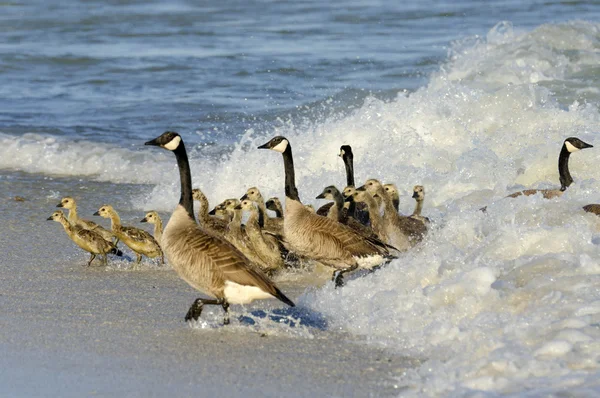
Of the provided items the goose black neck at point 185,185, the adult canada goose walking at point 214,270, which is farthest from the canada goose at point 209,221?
the adult canada goose walking at point 214,270

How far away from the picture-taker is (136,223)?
11.9m

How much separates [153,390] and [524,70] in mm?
15704

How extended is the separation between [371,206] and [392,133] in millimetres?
4563

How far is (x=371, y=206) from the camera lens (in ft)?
34.6

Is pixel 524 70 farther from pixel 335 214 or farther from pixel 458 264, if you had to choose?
pixel 458 264

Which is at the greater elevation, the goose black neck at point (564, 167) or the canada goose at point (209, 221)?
the goose black neck at point (564, 167)

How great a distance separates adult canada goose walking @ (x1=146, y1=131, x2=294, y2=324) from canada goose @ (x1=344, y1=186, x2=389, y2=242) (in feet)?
9.12

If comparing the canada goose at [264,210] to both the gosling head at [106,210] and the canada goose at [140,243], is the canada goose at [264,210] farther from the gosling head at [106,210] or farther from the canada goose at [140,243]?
the gosling head at [106,210]

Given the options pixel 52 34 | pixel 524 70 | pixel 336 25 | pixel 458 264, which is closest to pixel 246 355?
pixel 458 264

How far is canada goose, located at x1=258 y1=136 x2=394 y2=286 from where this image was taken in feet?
30.0

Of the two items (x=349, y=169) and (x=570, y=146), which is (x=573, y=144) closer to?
(x=570, y=146)

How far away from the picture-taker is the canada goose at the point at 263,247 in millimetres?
9672

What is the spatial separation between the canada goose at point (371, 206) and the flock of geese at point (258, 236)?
0.03 feet

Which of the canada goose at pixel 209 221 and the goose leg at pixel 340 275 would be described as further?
the canada goose at pixel 209 221
